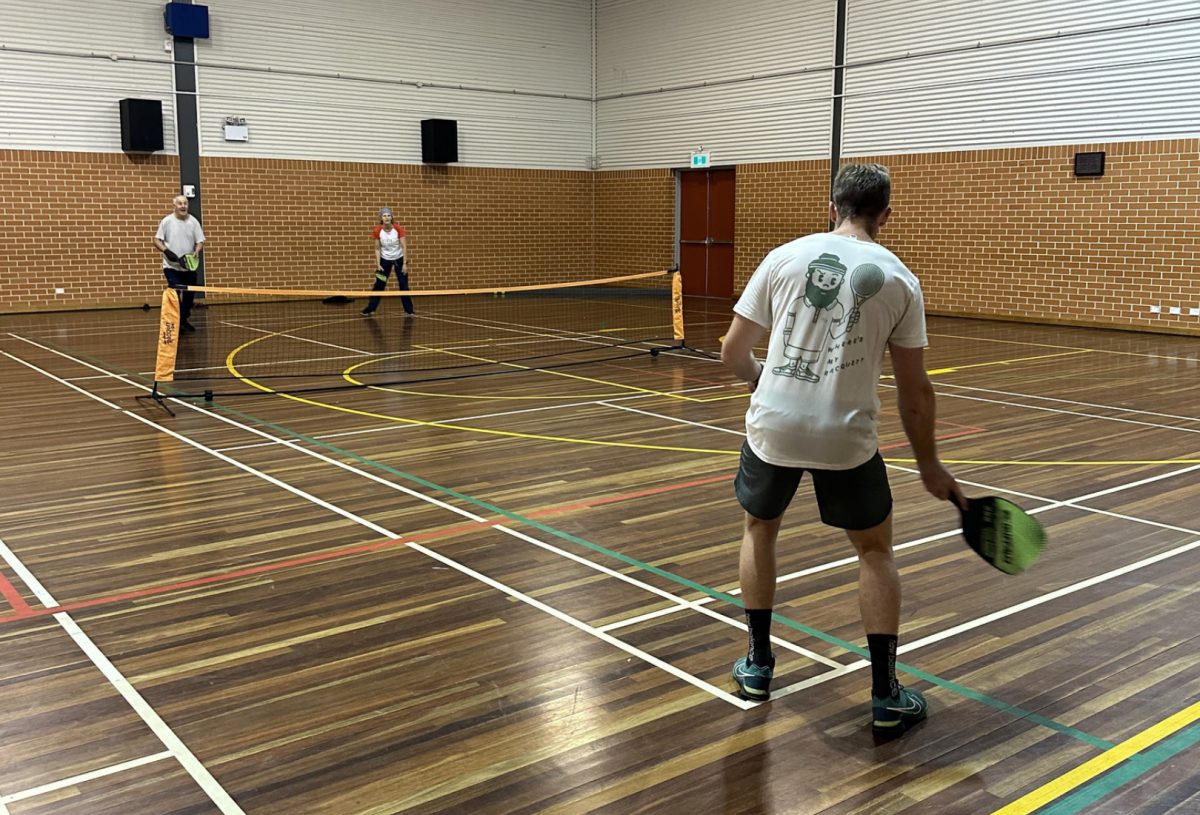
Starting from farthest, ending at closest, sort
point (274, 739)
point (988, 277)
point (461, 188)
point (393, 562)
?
1. point (461, 188)
2. point (988, 277)
3. point (393, 562)
4. point (274, 739)

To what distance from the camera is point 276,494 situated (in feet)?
22.8

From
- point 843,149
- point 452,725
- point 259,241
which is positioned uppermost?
point 843,149

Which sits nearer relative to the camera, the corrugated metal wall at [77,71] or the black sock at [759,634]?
the black sock at [759,634]

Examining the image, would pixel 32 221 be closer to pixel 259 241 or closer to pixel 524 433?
pixel 259 241

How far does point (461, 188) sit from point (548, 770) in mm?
22165

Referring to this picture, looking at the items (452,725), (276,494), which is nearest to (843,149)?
Answer: (276,494)

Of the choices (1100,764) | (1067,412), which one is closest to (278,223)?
(1067,412)

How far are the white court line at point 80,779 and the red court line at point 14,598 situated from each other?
170 cm

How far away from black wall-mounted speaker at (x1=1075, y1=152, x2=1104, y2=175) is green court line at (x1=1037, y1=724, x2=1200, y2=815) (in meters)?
15.4

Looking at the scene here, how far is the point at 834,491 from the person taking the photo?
3588 mm

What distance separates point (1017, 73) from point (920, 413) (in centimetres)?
1645

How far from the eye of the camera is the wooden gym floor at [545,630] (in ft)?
11.1

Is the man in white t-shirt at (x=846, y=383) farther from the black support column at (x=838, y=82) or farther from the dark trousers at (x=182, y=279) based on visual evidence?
the black support column at (x=838, y=82)

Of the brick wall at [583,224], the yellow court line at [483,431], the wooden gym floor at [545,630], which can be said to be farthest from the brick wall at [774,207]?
the wooden gym floor at [545,630]
